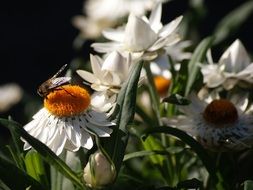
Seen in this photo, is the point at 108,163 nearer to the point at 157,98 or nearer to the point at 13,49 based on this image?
the point at 157,98

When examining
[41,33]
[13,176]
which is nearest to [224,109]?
[13,176]

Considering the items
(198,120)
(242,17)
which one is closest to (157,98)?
(198,120)

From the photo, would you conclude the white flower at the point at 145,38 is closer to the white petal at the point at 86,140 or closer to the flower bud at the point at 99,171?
the white petal at the point at 86,140

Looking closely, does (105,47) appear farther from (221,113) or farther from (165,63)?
(165,63)

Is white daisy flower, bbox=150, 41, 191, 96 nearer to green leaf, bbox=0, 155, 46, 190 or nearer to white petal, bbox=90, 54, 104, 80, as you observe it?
white petal, bbox=90, 54, 104, 80

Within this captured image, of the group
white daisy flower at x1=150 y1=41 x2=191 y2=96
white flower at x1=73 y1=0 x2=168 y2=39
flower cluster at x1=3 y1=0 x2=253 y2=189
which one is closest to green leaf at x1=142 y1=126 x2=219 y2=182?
flower cluster at x1=3 y1=0 x2=253 y2=189

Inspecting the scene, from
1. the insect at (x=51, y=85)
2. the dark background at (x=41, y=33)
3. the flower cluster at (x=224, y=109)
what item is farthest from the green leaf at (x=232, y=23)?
the dark background at (x=41, y=33)
